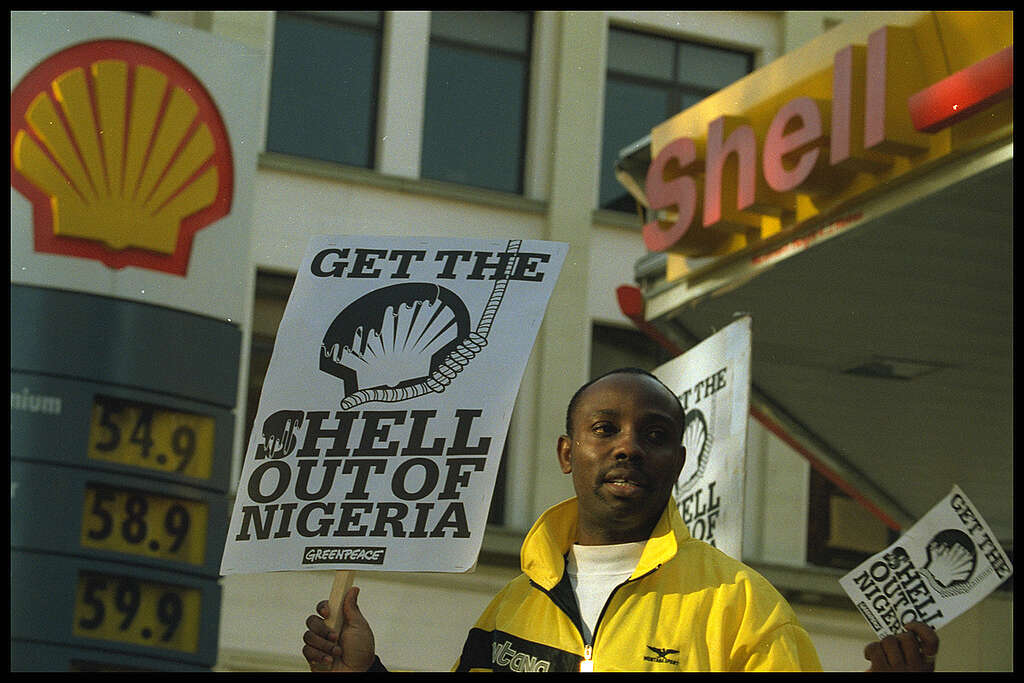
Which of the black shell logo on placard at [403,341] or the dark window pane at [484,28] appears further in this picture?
the dark window pane at [484,28]

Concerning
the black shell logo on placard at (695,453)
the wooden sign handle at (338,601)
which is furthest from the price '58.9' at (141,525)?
the wooden sign handle at (338,601)

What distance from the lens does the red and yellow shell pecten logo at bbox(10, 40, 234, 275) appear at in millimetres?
11188

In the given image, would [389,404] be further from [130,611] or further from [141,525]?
[141,525]

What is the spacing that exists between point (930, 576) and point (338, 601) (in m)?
2.51

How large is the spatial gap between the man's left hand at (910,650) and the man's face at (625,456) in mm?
531

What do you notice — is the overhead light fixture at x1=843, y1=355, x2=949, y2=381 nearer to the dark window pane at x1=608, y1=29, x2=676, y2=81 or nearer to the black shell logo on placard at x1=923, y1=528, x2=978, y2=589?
the black shell logo on placard at x1=923, y1=528, x2=978, y2=589

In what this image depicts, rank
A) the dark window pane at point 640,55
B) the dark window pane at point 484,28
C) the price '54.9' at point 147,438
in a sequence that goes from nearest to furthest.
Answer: the price '54.9' at point 147,438 → the dark window pane at point 484,28 → the dark window pane at point 640,55

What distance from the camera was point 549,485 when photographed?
17375mm

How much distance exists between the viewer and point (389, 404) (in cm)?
378

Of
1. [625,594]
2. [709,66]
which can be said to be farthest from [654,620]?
[709,66]

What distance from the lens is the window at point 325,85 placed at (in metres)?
17.3

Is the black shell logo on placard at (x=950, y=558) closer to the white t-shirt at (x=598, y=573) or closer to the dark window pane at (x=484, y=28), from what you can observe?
the white t-shirt at (x=598, y=573)

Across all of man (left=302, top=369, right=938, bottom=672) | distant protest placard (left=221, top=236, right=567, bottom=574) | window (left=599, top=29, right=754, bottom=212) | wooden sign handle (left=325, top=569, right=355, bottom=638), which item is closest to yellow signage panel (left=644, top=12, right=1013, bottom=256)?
distant protest placard (left=221, top=236, right=567, bottom=574)
